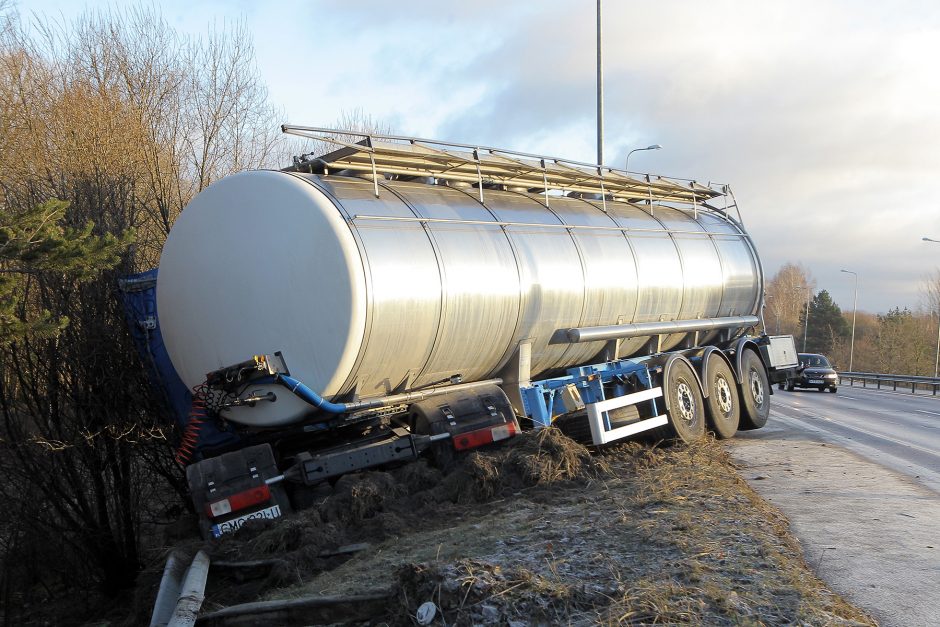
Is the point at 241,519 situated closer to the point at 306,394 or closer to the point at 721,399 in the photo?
the point at 306,394

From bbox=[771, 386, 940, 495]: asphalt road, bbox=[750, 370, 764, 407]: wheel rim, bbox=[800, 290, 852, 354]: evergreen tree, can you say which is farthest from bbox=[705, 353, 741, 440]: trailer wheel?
bbox=[800, 290, 852, 354]: evergreen tree

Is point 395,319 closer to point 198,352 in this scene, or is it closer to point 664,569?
point 198,352

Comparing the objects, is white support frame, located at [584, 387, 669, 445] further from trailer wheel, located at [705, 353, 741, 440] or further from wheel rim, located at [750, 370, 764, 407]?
wheel rim, located at [750, 370, 764, 407]

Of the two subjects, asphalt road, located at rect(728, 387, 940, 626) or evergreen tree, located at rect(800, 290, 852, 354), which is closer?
asphalt road, located at rect(728, 387, 940, 626)

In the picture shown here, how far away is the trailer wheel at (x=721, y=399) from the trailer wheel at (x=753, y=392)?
0.18m

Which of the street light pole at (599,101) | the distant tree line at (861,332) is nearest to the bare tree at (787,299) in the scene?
the distant tree line at (861,332)

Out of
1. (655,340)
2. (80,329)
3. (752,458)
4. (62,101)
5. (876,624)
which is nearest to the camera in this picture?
(876,624)

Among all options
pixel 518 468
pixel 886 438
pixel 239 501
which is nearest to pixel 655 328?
pixel 518 468

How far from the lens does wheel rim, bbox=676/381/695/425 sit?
11.6 m

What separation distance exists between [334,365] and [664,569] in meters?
3.57

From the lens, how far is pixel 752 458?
1088cm

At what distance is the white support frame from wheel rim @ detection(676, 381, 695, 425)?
713 mm

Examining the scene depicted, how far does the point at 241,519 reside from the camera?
716cm

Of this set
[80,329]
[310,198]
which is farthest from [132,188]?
[310,198]
